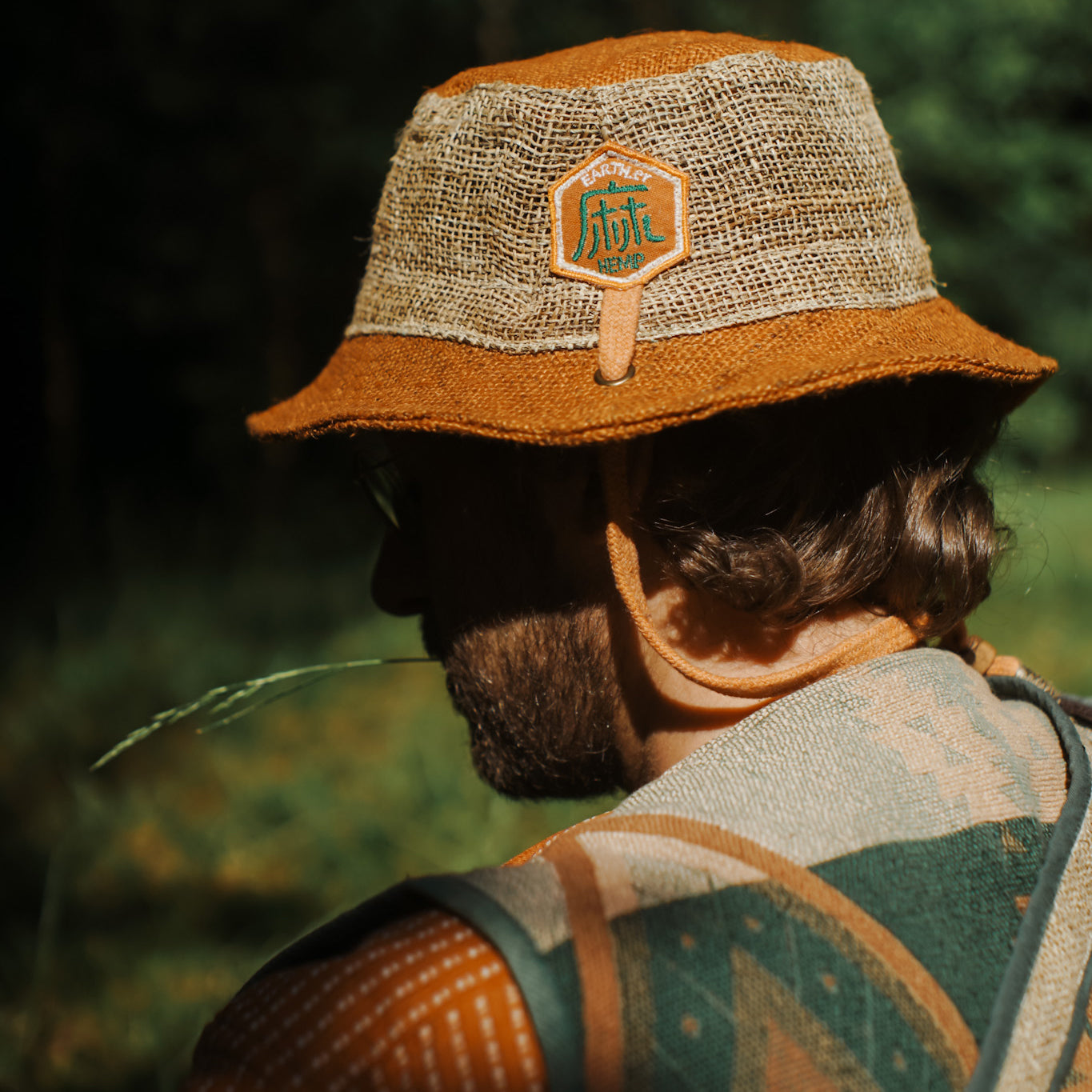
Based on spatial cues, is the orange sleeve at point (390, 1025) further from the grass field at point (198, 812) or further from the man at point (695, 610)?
Answer: the grass field at point (198, 812)

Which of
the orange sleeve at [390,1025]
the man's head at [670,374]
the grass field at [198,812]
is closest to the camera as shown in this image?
the orange sleeve at [390,1025]

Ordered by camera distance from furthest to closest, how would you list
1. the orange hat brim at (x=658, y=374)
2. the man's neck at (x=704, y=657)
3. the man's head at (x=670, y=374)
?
the man's neck at (x=704, y=657)
the man's head at (x=670, y=374)
the orange hat brim at (x=658, y=374)

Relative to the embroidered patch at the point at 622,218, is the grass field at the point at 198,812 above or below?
below

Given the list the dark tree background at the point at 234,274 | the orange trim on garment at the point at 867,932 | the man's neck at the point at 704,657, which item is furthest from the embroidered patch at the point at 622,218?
the dark tree background at the point at 234,274

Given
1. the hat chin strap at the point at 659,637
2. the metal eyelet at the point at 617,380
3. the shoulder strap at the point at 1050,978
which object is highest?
the metal eyelet at the point at 617,380

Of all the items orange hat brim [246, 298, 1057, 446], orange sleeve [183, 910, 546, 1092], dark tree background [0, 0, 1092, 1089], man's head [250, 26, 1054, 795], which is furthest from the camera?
Answer: dark tree background [0, 0, 1092, 1089]

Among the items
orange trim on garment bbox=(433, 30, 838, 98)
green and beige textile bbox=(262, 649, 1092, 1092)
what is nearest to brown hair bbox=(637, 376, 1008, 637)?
green and beige textile bbox=(262, 649, 1092, 1092)

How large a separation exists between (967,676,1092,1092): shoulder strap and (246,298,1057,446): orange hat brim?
1.92 feet

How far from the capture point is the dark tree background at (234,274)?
533cm

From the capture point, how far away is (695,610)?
4.82 ft

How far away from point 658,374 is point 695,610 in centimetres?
38

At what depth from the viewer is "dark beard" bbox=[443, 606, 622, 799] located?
5.04 ft

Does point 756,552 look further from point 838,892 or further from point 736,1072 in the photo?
point 736,1072

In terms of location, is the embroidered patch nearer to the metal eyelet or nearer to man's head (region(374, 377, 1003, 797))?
the metal eyelet
